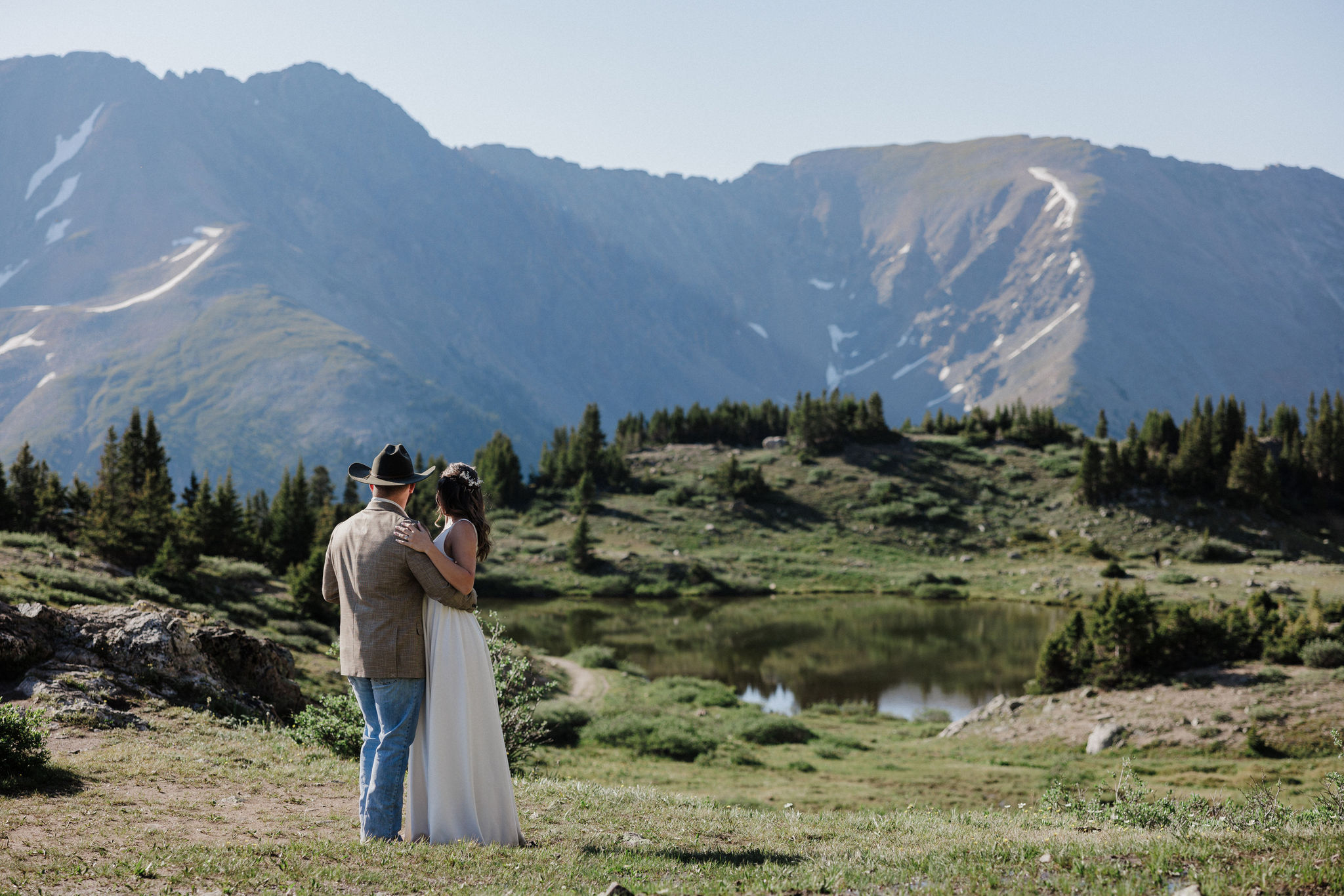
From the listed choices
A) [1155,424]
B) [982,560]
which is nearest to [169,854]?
[982,560]

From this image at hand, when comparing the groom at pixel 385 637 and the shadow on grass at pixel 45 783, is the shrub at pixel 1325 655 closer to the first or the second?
the groom at pixel 385 637

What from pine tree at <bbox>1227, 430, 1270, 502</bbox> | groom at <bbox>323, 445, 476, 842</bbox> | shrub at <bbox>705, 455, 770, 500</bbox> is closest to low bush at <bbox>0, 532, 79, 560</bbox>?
groom at <bbox>323, 445, 476, 842</bbox>

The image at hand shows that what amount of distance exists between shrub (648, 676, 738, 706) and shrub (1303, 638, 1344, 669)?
1824cm

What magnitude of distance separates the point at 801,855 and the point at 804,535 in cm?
7693

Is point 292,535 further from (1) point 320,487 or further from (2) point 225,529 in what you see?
(1) point 320,487

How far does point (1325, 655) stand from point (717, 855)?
82.3 ft

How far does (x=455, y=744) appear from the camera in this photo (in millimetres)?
6445

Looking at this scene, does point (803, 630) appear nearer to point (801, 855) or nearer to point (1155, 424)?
point (801, 855)

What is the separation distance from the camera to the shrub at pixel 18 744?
25.4ft

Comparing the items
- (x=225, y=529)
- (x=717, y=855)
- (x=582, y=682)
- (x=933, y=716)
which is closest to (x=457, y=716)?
(x=717, y=855)

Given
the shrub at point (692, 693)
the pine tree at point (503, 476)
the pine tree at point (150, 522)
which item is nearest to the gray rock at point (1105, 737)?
the shrub at point (692, 693)

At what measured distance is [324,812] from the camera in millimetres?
8016

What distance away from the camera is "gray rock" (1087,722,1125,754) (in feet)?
73.7

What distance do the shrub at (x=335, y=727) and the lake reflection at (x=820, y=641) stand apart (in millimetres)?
24901
